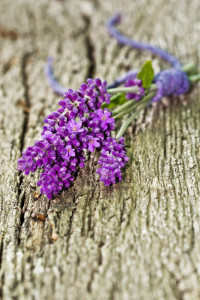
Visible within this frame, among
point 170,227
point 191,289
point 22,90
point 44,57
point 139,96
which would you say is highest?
point 44,57

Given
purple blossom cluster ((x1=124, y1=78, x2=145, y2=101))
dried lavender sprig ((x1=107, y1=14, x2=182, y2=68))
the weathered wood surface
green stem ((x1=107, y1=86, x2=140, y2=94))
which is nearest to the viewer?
the weathered wood surface

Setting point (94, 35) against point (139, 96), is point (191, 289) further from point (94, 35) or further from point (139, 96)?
point (94, 35)

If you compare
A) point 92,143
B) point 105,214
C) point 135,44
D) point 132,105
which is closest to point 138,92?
point 132,105

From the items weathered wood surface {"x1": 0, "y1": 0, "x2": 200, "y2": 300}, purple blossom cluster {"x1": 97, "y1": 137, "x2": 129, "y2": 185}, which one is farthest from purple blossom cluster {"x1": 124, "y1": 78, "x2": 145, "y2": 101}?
purple blossom cluster {"x1": 97, "y1": 137, "x2": 129, "y2": 185}

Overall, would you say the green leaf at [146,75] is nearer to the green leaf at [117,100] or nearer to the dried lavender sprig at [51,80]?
the green leaf at [117,100]

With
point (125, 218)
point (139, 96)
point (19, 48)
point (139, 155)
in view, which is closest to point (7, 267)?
point (125, 218)

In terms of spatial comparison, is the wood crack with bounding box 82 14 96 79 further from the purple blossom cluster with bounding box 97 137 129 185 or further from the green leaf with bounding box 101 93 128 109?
the purple blossom cluster with bounding box 97 137 129 185
